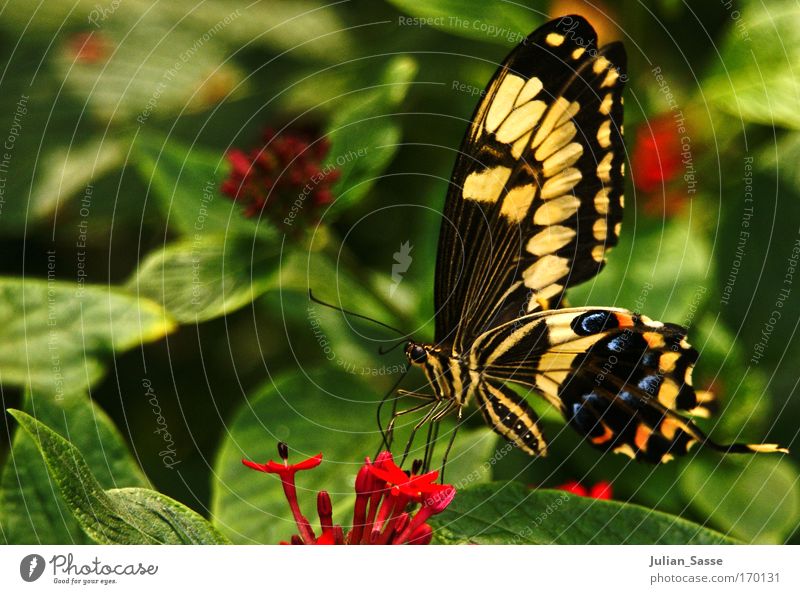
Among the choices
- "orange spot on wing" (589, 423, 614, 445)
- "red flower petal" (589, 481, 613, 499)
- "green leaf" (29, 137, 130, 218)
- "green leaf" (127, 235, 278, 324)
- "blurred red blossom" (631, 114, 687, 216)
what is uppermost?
"green leaf" (29, 137, 130, 218)

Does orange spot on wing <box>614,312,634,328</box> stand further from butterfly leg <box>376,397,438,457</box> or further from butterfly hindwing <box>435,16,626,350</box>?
butterfly leg <box>376,397,438,457</box>

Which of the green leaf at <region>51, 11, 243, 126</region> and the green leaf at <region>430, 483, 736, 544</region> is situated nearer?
the green leaf at <region>430, 483, 736, 544</region>

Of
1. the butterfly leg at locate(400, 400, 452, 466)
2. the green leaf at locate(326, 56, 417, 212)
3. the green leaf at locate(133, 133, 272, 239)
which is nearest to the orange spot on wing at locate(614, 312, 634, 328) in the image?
the butterfly leg at locate(400, 400, 452, 466)

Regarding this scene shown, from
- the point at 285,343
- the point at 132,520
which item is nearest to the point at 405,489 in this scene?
the point at 132,520

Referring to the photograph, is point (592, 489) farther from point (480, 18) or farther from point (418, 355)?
point (480, 18)

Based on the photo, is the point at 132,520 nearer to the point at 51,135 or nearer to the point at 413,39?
the point at 51,135

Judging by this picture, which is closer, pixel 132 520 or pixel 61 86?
pixel 132 520
